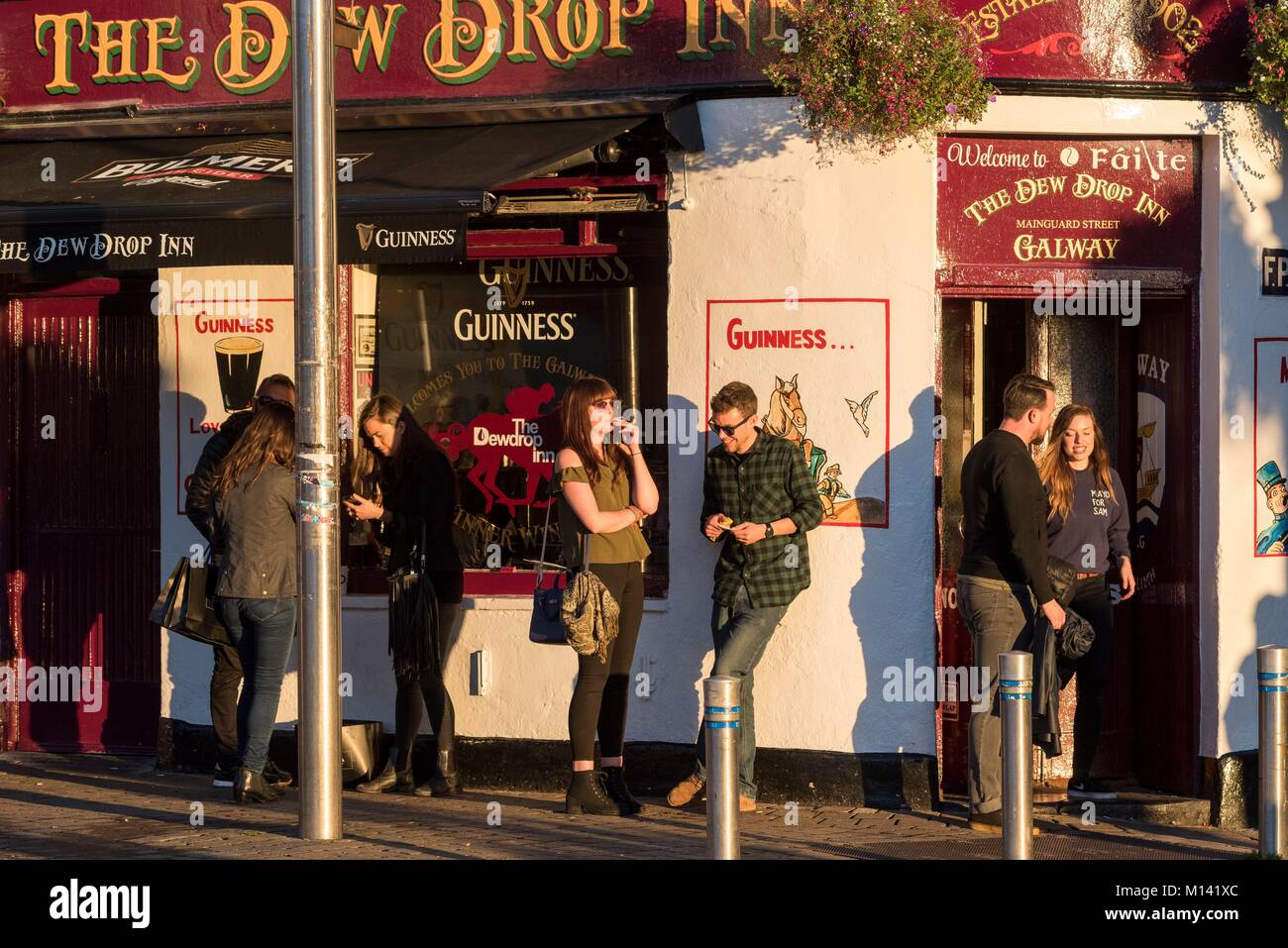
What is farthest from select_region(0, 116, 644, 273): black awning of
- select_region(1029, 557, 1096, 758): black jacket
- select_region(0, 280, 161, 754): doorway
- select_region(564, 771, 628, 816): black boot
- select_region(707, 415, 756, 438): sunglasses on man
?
select_region(1029, 557, 1096, 758): black jacket

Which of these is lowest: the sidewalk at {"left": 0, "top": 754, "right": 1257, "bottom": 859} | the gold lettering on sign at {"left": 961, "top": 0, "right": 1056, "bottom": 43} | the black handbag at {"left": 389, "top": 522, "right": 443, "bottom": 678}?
the sidewalk at {"left": 0, "top": 754, "right": 1257, "bottom": 859}

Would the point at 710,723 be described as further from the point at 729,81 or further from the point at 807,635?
the point at 729,81

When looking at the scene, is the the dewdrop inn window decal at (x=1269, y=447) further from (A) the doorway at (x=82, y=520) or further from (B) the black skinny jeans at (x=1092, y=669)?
(A) the doorway at (x=82, y=520)

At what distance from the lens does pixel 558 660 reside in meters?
9.33

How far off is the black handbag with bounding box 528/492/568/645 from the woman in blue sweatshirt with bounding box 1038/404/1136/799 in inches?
98.8

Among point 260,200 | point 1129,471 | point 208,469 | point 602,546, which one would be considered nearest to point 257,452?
point 208,469

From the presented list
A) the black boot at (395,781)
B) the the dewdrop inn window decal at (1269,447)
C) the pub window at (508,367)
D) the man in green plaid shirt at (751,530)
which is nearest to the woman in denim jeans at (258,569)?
the black boot at (395,781)

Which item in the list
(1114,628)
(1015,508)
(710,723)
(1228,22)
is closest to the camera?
(710,723)

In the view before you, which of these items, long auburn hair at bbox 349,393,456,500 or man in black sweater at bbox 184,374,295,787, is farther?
long auburn hair at bbox 349,393,456,500

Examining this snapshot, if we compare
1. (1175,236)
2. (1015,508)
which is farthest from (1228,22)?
(1015,508)

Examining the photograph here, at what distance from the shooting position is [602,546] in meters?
8.45

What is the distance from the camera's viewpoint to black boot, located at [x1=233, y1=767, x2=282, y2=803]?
341 inches

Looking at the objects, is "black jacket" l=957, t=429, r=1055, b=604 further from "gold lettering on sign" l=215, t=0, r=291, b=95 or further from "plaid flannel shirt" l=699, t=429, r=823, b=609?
"gold lettering on sign" l=215, t=0, r=291, b=95

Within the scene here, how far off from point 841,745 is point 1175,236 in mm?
3198
